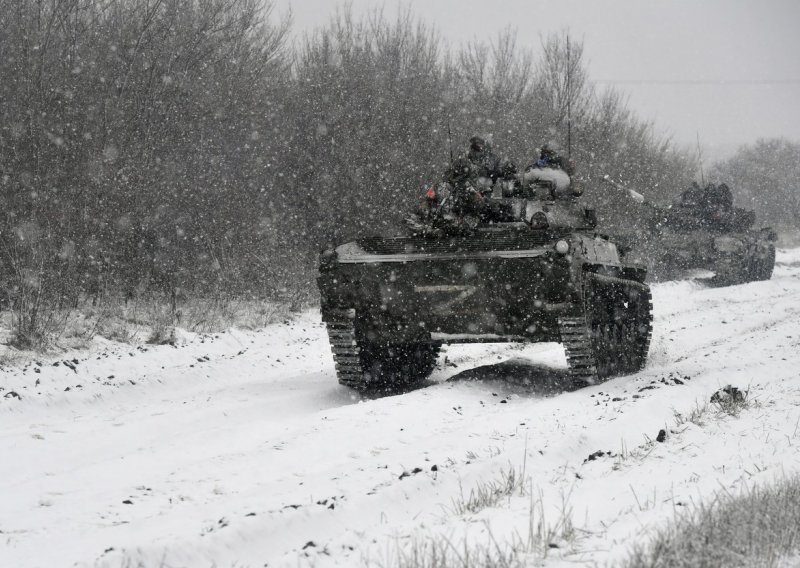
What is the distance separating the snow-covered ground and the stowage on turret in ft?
1.65

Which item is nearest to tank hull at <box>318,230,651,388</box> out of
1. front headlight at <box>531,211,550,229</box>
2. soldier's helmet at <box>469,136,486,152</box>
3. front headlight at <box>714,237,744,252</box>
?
front headlight at <box>531,211,550,229</box>

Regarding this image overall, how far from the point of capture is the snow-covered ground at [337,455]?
3535mm

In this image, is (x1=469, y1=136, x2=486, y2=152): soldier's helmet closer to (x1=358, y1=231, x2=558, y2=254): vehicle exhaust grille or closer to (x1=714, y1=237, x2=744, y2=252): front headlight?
(x1=358, y1=231, x2=558, y2=254): vehicle exhaust grille

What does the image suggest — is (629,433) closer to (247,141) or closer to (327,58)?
(247,141)

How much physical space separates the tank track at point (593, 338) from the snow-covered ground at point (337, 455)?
0.71 feet

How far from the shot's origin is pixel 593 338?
308 inches

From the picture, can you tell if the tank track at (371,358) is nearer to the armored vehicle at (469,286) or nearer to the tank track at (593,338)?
the armored vehicle at (469,286)

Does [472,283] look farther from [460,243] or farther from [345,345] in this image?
[345,345]

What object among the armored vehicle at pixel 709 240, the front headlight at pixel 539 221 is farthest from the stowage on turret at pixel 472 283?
the armored vehicle at pixel 709 240

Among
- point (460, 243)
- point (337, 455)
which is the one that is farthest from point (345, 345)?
point (337, 455)

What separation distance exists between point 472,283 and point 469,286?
0.13 feet

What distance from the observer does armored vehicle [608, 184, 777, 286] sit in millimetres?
20922

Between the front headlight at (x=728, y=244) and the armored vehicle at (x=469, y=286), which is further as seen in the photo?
the front headlight at (x=728, y=244)

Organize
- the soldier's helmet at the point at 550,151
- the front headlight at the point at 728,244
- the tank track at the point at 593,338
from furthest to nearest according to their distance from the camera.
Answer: the front headlight at the point at 728,244 → the soldier's helmet at the point at 550,151 → the tank track at the point at 593,338
